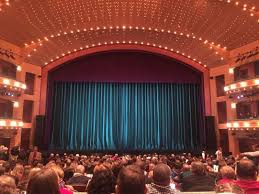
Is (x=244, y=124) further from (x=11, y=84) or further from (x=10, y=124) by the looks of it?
(x=11, y=84)

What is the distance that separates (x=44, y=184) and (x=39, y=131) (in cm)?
1686

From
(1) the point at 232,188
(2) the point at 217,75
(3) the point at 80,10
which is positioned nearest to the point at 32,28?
(3) the point at 80,10

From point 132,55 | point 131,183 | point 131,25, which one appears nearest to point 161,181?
point 131,183

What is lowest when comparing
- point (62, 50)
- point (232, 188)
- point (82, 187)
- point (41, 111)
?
point (82, 187)

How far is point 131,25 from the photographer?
57.8ft

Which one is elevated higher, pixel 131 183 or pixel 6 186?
pixel 131 183

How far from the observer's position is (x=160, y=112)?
71.2 ft

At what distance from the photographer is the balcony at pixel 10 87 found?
50.6 feet

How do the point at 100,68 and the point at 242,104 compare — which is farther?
the point at 100,68

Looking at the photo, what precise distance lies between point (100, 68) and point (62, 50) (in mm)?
3097

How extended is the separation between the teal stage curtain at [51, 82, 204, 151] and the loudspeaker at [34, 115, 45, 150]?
6.22ft

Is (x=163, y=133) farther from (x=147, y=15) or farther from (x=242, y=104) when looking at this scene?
(x=147, y=15)

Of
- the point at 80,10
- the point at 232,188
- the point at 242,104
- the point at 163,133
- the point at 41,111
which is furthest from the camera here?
the point at 163,133

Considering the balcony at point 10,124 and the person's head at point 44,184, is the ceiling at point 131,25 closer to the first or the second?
the balcony at point 10,124
